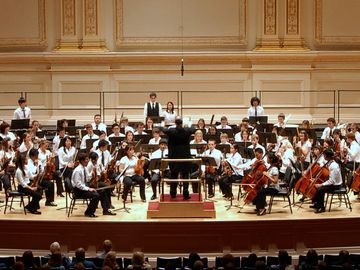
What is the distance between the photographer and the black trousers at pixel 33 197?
13609mm

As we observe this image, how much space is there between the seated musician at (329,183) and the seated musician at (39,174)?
5.07 m

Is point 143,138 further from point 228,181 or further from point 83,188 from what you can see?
point 83,188

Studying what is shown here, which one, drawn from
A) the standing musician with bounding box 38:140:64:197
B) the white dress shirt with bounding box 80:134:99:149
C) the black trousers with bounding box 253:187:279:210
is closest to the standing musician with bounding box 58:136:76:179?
the standing musician with bounding box 38:140:64:197

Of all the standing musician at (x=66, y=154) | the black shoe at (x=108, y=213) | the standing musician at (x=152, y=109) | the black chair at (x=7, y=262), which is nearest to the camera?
the black chair at (x=7, y=262)

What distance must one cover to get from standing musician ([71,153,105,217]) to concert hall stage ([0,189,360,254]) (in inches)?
20.4

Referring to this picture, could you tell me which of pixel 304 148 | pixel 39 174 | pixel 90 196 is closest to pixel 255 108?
pixel 304 148

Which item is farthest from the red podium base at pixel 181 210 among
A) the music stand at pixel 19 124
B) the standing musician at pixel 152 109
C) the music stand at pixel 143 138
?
the standing musician at pixel 152 109

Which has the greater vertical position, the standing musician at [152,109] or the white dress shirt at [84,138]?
the standing musician at [152,109]

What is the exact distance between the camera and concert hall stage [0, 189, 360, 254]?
42.0ft

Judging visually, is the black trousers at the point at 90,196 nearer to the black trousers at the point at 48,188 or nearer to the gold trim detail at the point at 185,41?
the black trousers at the point at 48,188

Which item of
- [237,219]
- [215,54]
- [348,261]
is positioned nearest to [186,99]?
[215,54]

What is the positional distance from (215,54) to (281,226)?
9194mm

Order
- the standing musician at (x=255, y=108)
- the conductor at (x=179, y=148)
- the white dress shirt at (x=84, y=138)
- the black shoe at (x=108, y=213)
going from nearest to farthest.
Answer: the black shoe at (x=108, y=213) → the conductor at (x=179, y=148) → the white dress shirt at (x=84, y=138) → the standing musician at (x=255, y=108)

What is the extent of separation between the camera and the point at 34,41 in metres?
21.5
